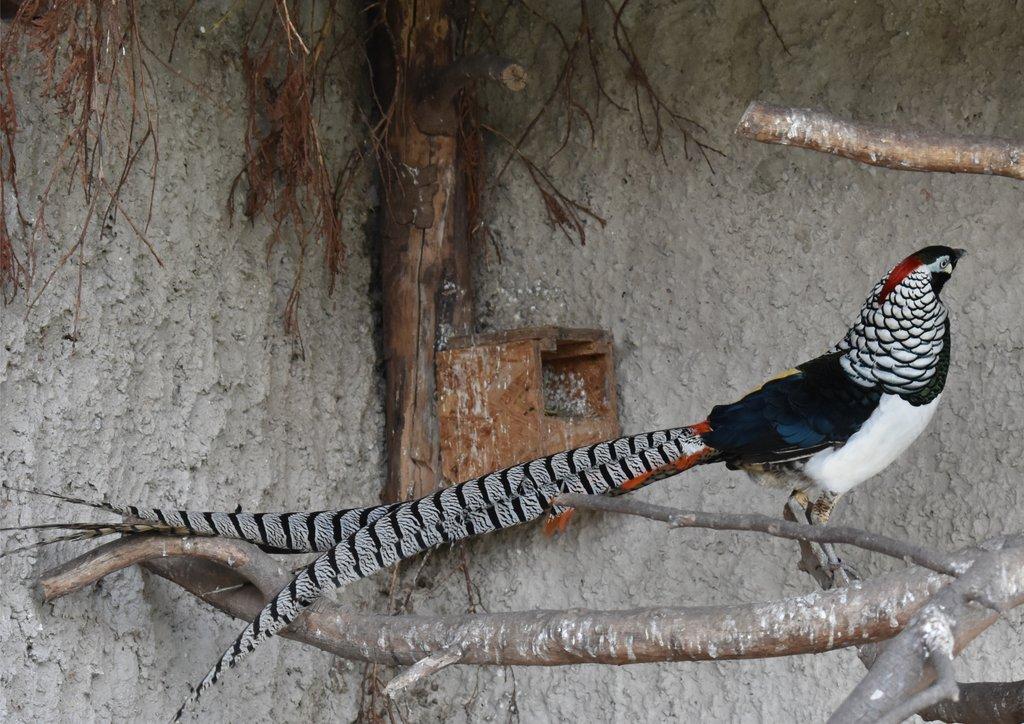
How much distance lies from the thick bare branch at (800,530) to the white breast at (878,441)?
0.67 m

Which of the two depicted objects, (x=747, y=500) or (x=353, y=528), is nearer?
(x=353, y=528)

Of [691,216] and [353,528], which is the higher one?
[691,216]

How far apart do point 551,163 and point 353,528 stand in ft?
4.24

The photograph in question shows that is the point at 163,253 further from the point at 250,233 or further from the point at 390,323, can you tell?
the point at 390,323

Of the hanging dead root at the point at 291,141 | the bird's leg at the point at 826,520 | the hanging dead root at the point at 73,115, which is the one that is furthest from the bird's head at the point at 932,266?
the hanging dead root at the point at 73,115

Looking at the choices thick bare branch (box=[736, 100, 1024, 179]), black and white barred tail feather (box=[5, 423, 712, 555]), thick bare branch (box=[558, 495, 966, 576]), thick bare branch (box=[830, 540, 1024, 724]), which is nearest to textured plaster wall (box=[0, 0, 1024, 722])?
black and white barred tail feather (box=[5, 423, 712, 555])

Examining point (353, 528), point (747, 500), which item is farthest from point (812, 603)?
point (747, 500)

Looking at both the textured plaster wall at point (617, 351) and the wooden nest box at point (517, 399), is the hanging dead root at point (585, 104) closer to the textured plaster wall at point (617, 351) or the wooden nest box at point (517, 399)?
the textured plaster wall at point (617, 351)

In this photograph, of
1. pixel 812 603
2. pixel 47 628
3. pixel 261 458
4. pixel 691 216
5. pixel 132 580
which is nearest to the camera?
pixel 812 603

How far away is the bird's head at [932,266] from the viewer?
2309 mm

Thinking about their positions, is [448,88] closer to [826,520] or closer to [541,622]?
[826,520]

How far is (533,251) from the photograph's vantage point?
3.12 metres

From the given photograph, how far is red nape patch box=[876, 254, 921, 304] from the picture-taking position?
2318mm

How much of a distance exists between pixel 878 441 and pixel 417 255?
1.29 metres
